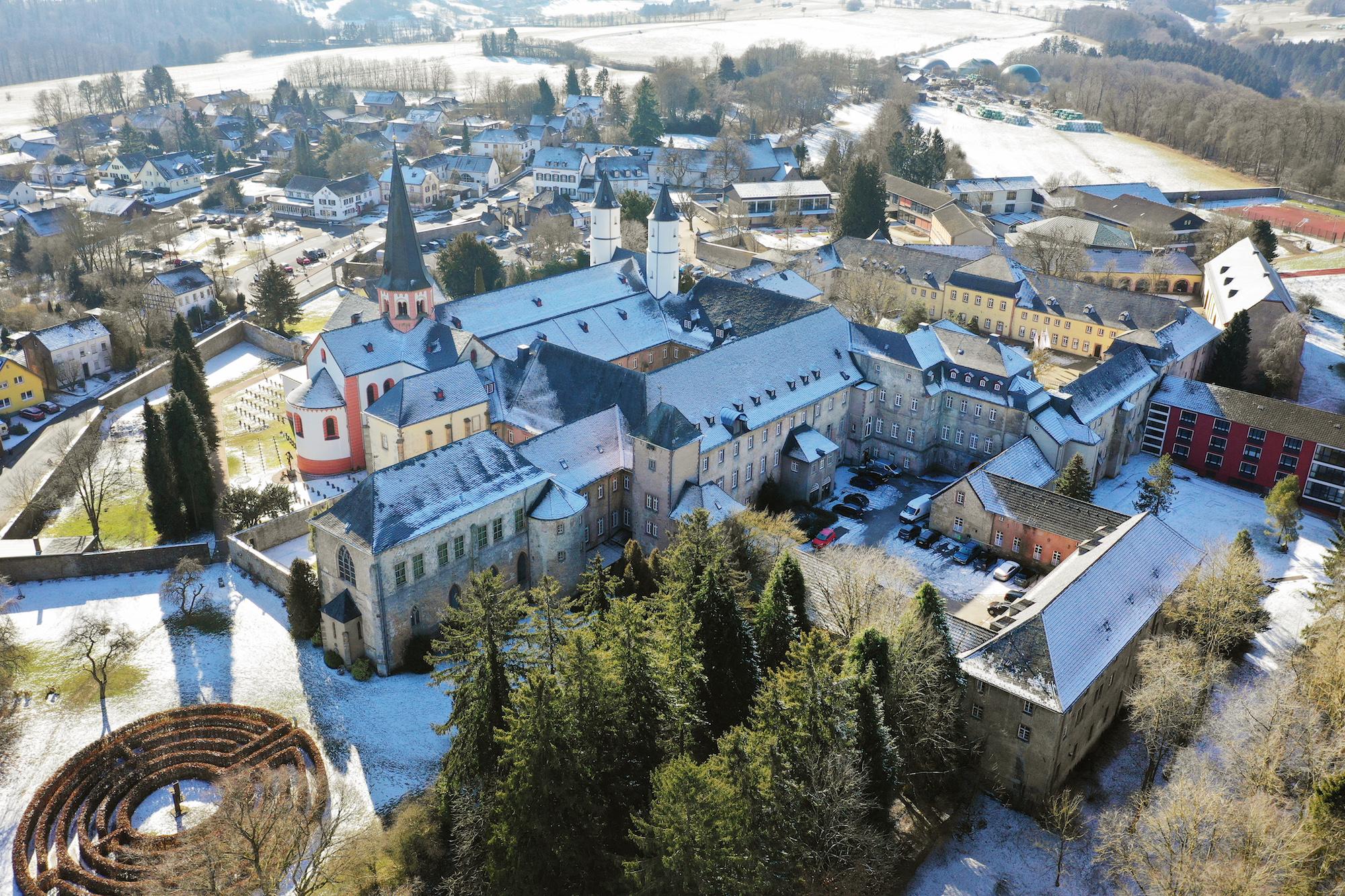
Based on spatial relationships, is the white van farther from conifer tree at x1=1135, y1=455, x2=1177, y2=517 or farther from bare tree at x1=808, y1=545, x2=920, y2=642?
conifer tree at x1=1135, y1=455, x2=1177, y2=517

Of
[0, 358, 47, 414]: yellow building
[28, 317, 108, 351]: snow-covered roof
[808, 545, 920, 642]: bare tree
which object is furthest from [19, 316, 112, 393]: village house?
[808, 545, 920, 642]: bare tree

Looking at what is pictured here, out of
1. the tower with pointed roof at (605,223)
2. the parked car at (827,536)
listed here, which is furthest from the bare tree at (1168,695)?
the tower with pointed roof at (605,223)

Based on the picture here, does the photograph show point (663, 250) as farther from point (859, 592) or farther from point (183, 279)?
point (183, 279)

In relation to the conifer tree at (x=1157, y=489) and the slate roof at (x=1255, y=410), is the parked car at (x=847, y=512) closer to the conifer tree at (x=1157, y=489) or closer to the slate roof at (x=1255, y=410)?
the conifer tree at (x=1157, y=489)

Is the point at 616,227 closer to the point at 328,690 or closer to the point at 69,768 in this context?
the point at 328,690

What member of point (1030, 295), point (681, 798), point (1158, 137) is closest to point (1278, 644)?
point (681, 798)

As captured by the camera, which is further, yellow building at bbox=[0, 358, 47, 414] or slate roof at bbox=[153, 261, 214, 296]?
slate roof at bbox=[153, 261, 214, 296]

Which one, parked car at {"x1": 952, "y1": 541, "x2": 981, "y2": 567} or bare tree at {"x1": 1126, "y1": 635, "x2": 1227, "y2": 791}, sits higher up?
bare tree at {"x1": 1126, "y1": 635, "x2": 1227, "y2": 791}
